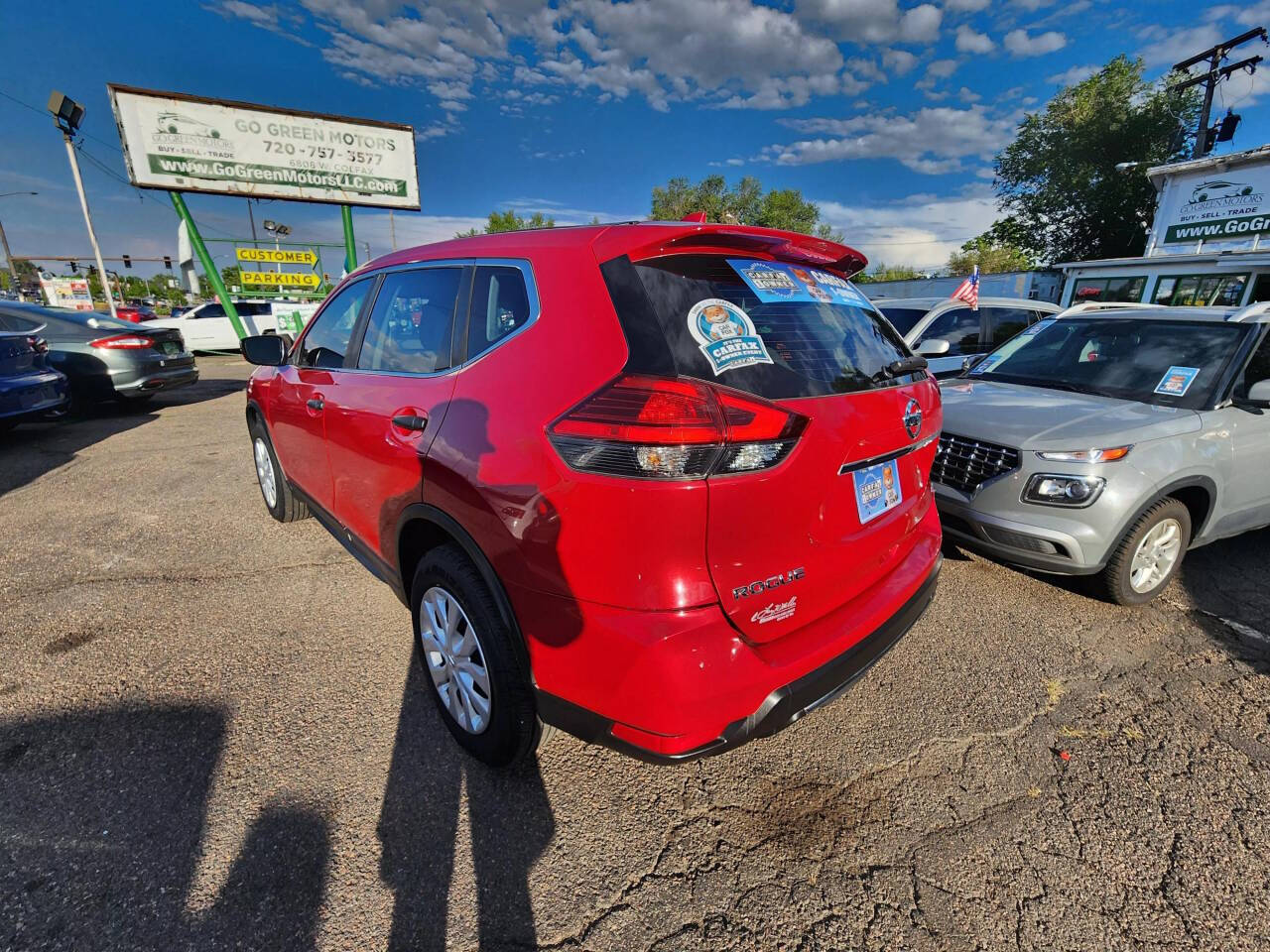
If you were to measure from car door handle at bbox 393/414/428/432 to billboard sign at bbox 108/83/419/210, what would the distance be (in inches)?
580

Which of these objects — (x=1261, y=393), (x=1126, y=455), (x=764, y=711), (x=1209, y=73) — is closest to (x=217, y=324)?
(x=764, y=711)

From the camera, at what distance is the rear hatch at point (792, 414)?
1.56 metres

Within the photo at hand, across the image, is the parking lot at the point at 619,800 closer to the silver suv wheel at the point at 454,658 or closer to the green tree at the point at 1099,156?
the silver suv wheel at the point at 454,658

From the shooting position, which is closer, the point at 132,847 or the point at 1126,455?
the point at 132,847

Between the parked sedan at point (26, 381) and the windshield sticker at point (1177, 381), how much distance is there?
939 centimetres

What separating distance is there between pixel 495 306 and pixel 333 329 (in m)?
1.72

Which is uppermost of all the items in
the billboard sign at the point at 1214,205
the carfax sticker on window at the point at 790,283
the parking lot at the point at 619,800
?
the billboard sign at the point at 1214,205

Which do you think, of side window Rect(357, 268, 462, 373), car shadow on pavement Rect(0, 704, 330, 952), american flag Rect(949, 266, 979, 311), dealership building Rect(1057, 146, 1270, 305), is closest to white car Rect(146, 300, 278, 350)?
side window Rect(357, 268, 462, 373)

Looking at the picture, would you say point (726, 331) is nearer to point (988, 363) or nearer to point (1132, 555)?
point (1132, 555)

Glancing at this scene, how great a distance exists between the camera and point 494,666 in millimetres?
1879

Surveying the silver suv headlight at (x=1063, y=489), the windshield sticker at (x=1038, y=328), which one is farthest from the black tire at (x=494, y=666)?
the windshield sticker at (x=1038, y=328)

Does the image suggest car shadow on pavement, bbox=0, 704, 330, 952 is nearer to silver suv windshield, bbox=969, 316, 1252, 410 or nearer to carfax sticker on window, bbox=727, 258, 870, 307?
carfax sticker on window, bbox=727, 258, 870, 307

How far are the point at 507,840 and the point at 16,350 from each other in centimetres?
749

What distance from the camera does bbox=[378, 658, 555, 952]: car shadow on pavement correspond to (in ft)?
5.32
